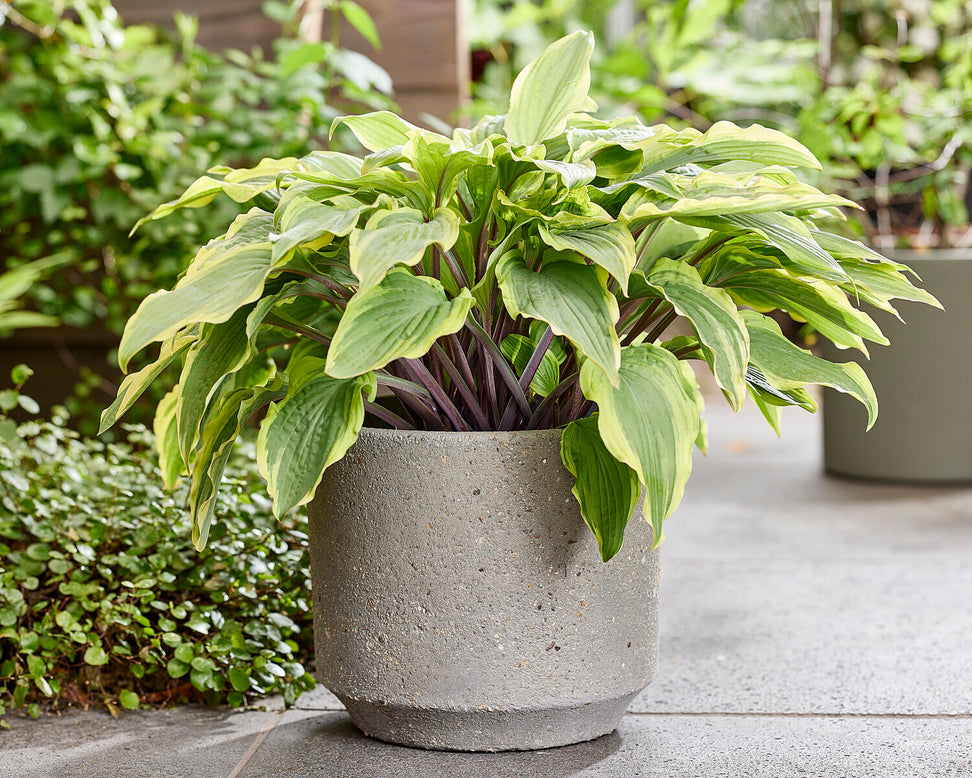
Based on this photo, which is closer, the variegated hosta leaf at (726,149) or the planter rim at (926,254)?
the variegated hosta leaf at (726,149)

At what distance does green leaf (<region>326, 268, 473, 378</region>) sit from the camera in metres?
0.90

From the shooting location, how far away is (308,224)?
943mm

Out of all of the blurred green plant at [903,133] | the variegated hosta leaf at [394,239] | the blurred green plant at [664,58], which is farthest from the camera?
the blurred green plant at [664,58]

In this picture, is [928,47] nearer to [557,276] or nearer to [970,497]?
[970,497]

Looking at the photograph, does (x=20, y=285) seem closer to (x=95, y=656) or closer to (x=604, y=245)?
(x=95, y=656)

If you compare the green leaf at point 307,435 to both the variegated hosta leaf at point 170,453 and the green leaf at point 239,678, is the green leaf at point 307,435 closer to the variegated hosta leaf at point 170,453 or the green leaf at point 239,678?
the variegated hosta leaf at point 170,453

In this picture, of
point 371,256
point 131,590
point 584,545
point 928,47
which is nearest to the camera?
point 371,256

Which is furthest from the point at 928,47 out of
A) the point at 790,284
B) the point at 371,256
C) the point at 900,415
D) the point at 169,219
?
the point at 371,256

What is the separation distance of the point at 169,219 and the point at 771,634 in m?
1.47

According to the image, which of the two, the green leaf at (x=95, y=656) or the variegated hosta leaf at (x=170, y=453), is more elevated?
the variegated hosta leaf at (x=170, y=453)

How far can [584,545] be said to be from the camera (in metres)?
1.05

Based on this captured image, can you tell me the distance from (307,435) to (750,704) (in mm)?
674

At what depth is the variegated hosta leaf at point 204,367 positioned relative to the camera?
1.04m

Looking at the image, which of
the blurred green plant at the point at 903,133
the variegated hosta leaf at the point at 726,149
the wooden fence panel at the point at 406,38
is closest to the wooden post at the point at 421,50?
the wooden fence panel at the point at 406,38
